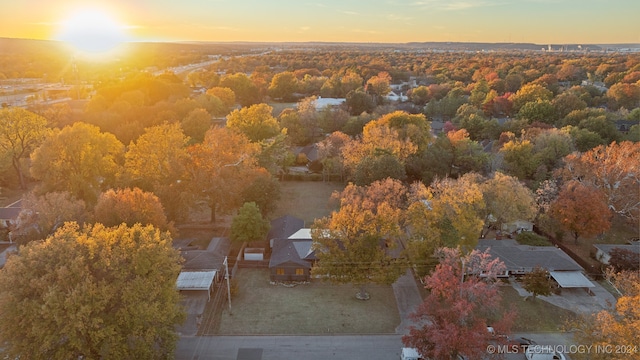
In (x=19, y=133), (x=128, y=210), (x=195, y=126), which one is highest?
(x=19, y=133)

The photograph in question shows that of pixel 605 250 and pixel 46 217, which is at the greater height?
pixel 46 217

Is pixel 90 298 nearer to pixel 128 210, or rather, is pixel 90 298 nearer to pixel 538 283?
pixel 128 210

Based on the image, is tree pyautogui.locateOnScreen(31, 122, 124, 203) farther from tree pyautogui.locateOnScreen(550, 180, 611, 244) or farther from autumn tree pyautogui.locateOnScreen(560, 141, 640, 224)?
autumn tree pyautogui.locateOnScreen(560, 141, 640, 224)

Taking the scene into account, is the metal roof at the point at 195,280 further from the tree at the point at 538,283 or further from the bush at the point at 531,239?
the bush at the point at 531,239

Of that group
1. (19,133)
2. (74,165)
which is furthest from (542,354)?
(19,133)

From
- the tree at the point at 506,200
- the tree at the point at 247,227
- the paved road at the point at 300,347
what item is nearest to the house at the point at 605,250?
the tree at the point at 506,200

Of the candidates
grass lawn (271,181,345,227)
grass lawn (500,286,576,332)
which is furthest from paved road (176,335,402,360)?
grass lawn (271,181,345,227)

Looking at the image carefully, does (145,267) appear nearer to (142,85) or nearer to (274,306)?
(274,306)
